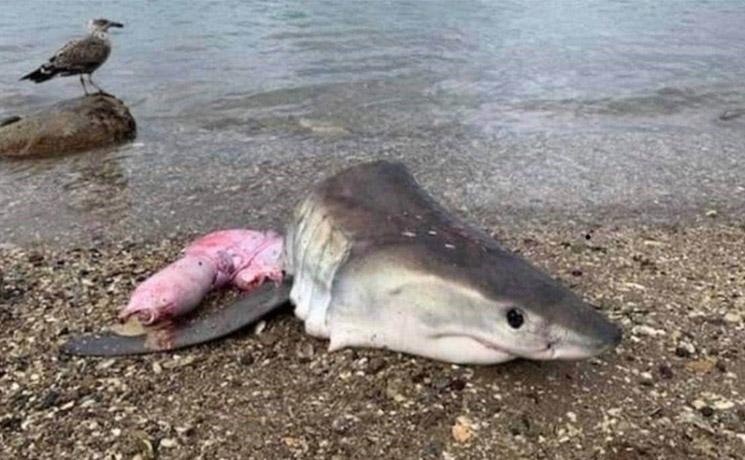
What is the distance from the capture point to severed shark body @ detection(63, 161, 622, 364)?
3.45 meters

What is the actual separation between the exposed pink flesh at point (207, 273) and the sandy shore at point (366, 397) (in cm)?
19

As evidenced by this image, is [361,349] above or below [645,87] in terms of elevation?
above

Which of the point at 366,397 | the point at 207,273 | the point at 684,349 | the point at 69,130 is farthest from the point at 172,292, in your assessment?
the point at 69,130

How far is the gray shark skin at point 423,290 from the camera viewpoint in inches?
135

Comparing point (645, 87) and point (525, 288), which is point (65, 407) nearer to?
point (525, 288)

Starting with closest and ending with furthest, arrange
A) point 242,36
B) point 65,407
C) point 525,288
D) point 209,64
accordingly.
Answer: point 525,288
point 65,407
point 209,64
point 242,36

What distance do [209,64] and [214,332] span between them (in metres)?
10.7

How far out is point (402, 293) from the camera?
12.1 ft

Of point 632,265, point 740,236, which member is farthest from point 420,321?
point 740,236

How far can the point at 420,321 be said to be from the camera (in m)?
3.71

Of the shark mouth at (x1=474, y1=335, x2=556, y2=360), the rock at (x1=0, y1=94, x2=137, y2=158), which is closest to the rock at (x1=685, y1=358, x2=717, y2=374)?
the shark mouth at (x1=474, y1=335, x2=556, y2=360)

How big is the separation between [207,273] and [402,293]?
1.57 meters

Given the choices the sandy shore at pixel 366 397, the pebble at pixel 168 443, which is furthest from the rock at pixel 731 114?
the pebble at pixel 168 443

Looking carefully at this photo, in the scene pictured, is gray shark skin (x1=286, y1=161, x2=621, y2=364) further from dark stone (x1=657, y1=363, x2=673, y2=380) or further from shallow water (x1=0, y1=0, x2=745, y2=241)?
shallow water (x1=0, y1=0, x2=745, y2=241)
